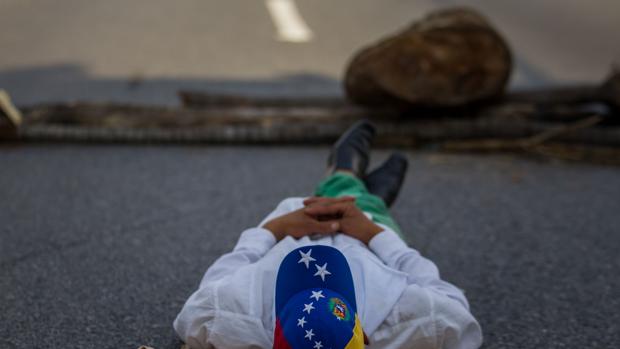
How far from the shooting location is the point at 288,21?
6766 millimetres

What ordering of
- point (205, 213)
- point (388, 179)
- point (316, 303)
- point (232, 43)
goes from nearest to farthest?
point (316, 303)
point (388, 179)
point (205, 213)
point (232, 43)

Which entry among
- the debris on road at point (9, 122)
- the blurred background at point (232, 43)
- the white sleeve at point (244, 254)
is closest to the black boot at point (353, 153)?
the white sleeve at point (244, 254)

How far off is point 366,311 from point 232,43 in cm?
502

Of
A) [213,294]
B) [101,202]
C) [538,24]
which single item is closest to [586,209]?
[213,294]

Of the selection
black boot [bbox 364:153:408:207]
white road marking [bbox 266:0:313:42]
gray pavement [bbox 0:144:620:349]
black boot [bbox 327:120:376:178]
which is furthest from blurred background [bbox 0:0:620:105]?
black boot [bbox 364:153:408:207]

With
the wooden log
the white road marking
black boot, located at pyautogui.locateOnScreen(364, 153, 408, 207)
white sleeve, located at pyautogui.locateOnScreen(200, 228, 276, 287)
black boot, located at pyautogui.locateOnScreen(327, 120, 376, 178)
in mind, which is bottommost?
the white road marking

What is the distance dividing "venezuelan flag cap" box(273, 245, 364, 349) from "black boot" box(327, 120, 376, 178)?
0.87 metres

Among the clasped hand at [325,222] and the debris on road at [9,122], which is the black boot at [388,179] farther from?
the debris on road at [9,122]

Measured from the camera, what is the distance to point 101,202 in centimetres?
256

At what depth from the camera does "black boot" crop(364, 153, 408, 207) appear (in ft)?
7.04

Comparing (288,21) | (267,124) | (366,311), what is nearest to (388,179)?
(366,311)

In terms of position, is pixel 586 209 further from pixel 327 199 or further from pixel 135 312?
pixel 135 312

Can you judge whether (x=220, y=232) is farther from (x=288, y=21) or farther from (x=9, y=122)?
(x=288, y=21)

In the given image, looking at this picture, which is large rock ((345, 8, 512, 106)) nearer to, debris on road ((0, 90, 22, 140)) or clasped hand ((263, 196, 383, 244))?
clasped hand ((263, 196, 383, 244))
